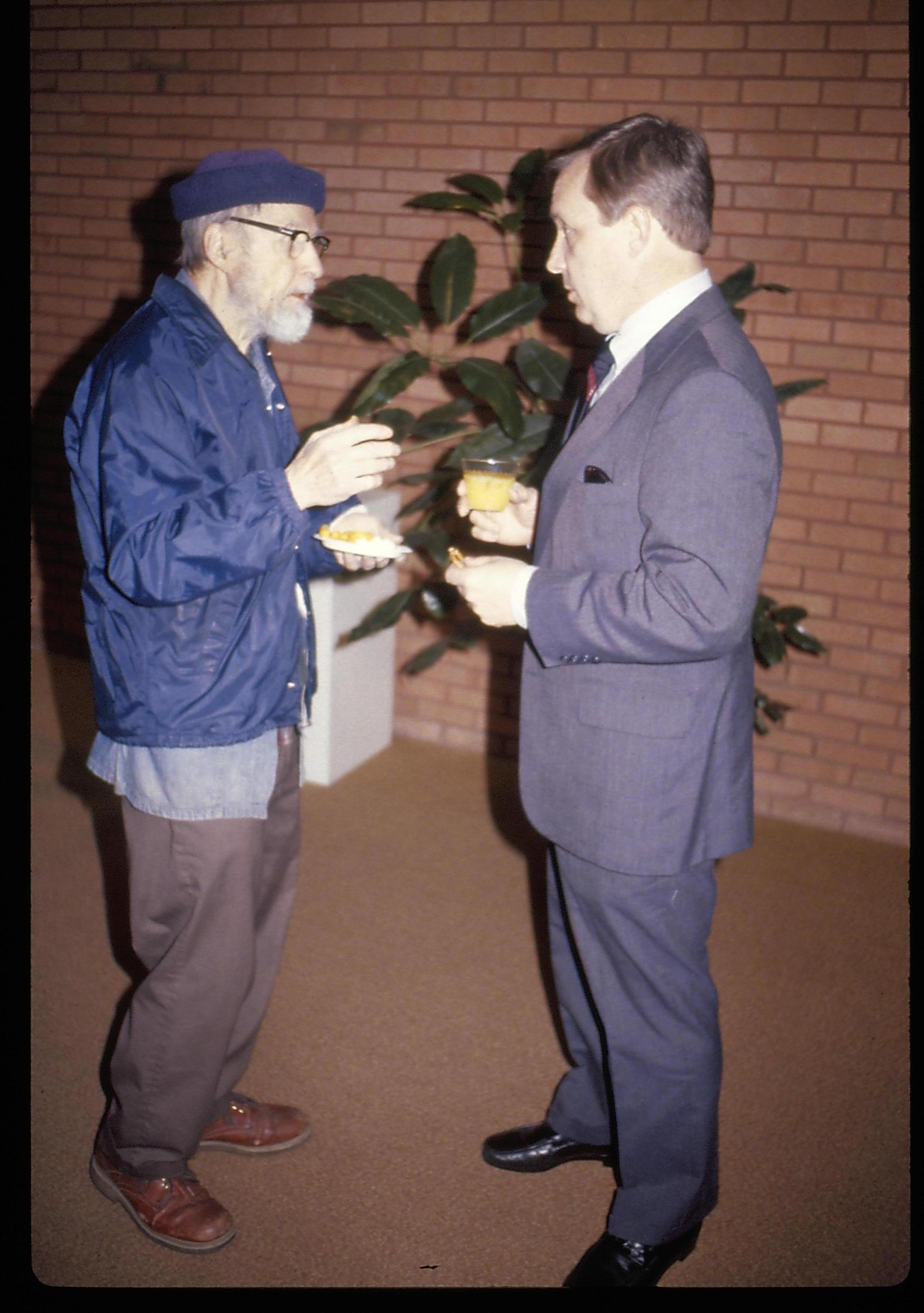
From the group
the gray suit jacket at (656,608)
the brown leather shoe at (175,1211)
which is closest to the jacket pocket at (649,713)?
the gray suit jacket at (656,608)

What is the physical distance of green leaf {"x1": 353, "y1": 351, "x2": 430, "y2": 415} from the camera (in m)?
3.11

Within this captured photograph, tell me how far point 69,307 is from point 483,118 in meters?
1.93

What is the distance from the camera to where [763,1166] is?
222 centimetres

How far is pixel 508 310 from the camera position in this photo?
3.16 m

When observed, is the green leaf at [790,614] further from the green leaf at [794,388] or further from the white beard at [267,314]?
the white beard at [267,314]

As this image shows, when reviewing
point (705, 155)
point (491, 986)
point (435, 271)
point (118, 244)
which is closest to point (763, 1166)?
point (491, 986)

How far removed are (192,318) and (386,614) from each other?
167 cm

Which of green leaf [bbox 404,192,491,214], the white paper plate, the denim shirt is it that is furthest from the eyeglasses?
green leaf [bbox 404,192,491,214]

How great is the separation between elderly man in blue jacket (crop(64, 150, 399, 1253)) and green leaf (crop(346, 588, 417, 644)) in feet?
4.35

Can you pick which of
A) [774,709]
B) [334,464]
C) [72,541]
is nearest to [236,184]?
[334,464]

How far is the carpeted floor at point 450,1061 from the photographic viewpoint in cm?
197

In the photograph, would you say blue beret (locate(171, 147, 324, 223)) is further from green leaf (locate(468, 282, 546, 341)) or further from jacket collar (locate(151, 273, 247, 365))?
green leaf (locate(468, 282, 546, 341))

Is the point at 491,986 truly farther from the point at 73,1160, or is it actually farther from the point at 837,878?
the point at 837,878

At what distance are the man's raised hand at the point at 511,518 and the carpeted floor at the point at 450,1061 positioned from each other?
3.91 ft
